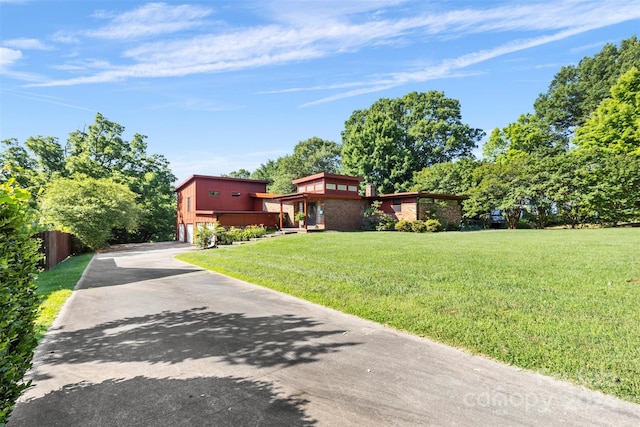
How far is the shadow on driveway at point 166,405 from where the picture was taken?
103 inches

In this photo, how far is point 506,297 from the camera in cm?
568

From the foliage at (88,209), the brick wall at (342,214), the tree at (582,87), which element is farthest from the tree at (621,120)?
the foliage at (88,209)

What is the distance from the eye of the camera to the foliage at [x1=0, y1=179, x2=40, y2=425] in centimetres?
226

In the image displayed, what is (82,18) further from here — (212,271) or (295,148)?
(295,148)

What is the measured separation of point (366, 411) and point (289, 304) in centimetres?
380

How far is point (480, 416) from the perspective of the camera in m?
2.60

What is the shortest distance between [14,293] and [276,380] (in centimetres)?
260

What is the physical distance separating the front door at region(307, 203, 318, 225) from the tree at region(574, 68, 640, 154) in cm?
2644

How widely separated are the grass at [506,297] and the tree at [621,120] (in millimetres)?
26522

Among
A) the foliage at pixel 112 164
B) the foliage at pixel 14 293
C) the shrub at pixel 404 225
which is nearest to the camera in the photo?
the foliage at pixel 14 293

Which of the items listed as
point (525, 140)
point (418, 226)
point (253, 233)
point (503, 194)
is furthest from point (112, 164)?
point (525, 140)

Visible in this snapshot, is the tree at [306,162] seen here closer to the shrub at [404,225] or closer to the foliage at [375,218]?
the foliage at [375,218]

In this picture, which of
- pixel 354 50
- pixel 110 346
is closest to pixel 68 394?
pixel 110 346

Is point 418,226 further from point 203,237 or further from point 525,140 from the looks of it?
point 525,140
